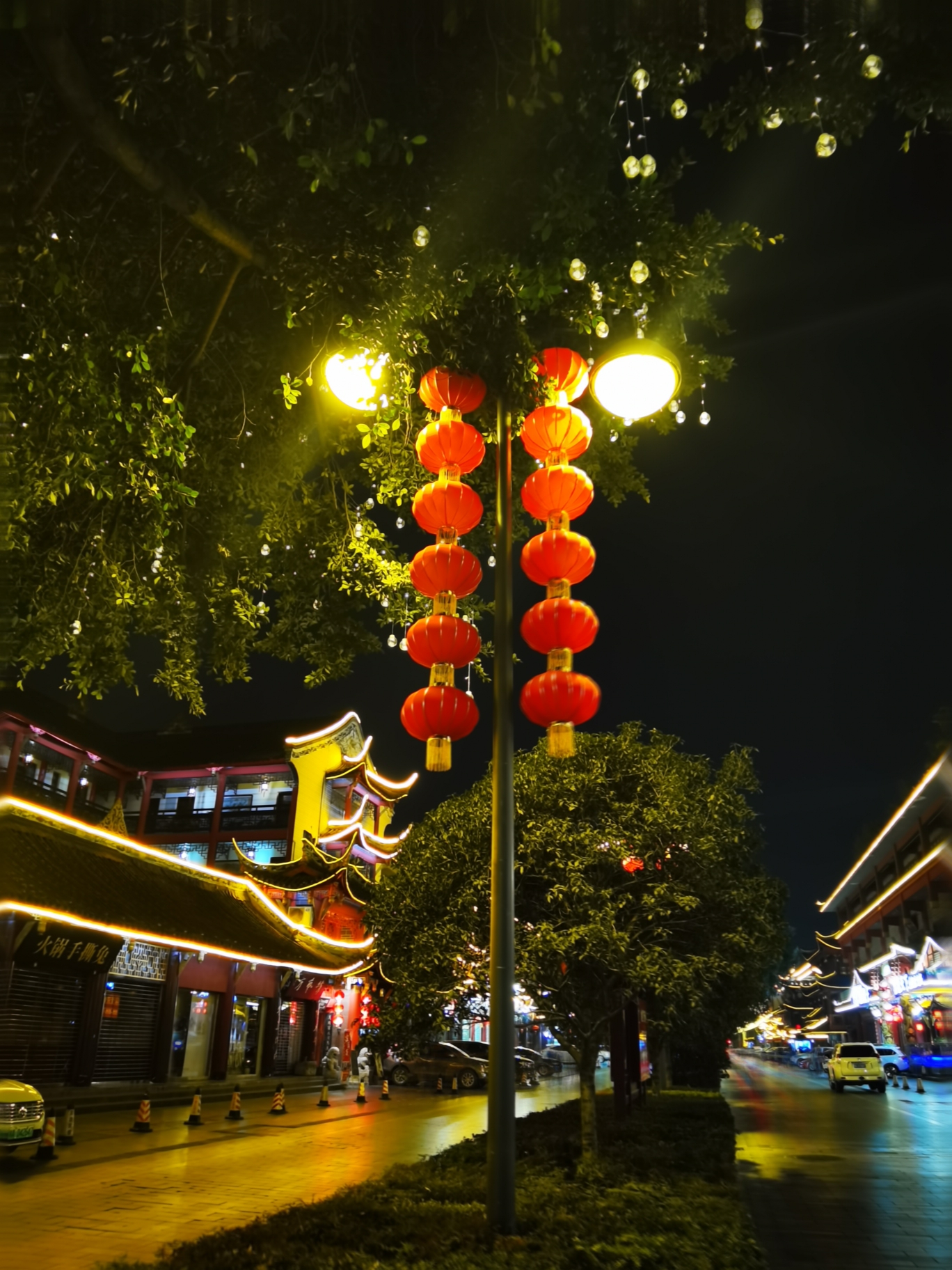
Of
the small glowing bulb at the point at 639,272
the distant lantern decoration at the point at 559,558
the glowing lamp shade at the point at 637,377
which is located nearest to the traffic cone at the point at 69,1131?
the distant lantern decoration at the point at 559,558

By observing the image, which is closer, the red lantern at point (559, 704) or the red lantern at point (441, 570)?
the red lantern at point (559, 704)

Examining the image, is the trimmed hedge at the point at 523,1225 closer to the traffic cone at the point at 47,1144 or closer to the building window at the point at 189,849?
the traffic cone at the point at 47,1144

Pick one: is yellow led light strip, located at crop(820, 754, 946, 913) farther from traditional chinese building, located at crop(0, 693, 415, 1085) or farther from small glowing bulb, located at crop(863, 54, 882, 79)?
small glowing bulb, located at crop(863, 54, 882, 79)

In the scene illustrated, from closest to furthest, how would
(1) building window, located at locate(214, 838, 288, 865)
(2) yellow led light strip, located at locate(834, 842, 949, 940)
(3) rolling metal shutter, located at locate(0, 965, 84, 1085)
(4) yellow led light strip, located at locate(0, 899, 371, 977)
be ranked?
(4) yellow led light strip, located at locate(0, 899, 371, 977)
(3) rolling metal shutter, located at locate(0, 965, 84, 1085)
(1) building window, located at locate(214, 838, 288, 865)
(2) yellow led light strip, located at locate(834, 842, 949, 940)

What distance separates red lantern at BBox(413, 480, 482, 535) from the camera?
280 inches

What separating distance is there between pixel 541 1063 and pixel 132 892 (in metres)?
28.0

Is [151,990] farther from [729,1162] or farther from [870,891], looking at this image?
[870,891]

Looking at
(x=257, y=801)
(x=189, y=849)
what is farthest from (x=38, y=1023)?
(x=257, y=801)

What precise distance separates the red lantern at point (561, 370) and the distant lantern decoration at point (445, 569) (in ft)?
1.77

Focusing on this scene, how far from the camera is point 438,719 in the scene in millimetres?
6629

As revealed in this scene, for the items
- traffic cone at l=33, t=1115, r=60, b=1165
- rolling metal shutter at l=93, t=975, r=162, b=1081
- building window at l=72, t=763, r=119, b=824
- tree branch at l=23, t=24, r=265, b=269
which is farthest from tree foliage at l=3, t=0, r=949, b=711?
building window at l=72, t=763, r=119, b=824

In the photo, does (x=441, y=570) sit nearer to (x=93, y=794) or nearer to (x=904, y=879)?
(x=93, y=794)

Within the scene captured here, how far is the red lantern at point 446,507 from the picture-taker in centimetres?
711

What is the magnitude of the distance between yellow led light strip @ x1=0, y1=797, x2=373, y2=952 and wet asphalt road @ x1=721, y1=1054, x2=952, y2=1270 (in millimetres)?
7956
